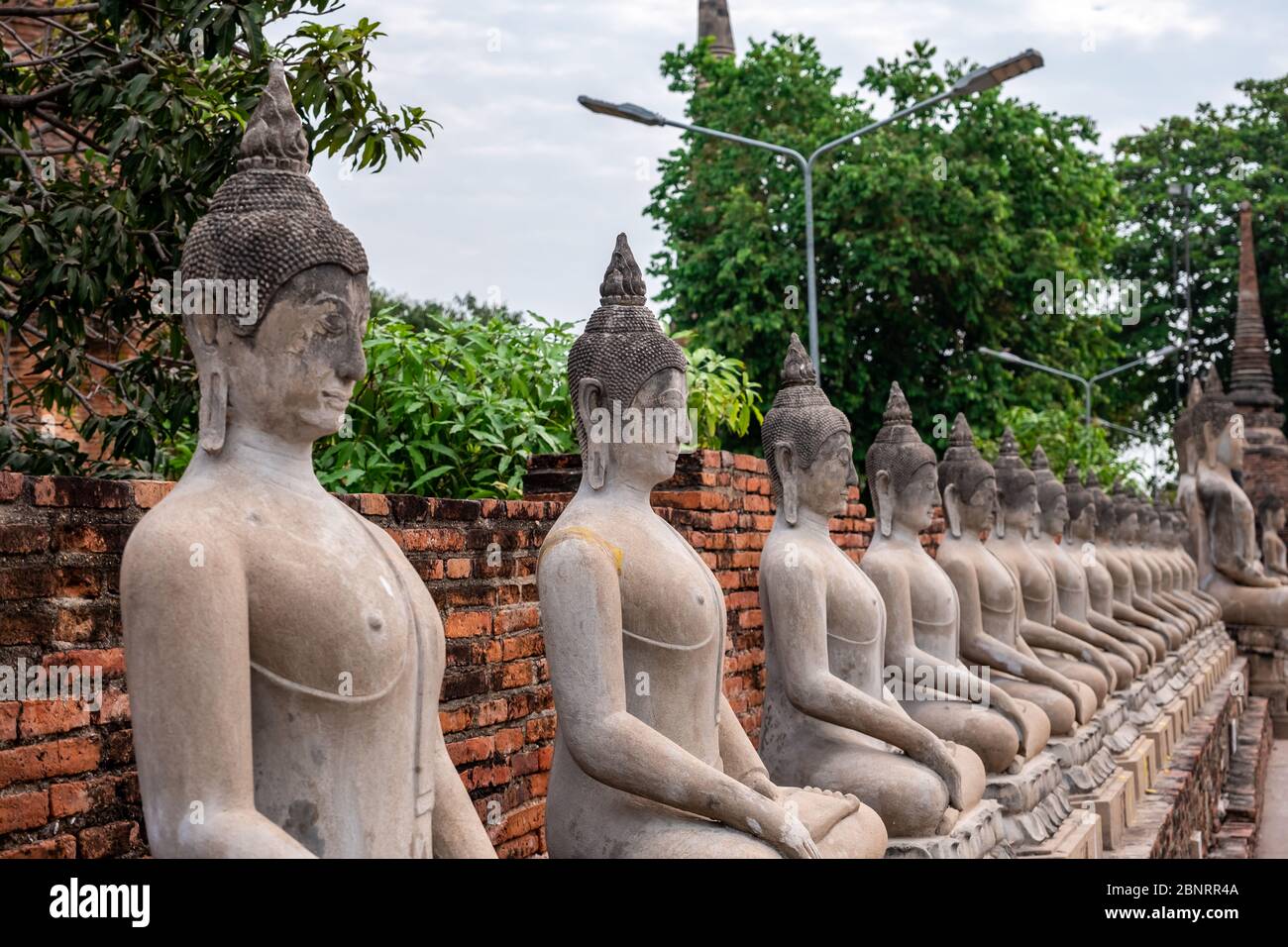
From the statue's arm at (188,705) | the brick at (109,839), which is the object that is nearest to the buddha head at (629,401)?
the brick at (109,839)

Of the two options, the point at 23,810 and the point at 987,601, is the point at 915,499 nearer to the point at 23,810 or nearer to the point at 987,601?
the point at 987,601

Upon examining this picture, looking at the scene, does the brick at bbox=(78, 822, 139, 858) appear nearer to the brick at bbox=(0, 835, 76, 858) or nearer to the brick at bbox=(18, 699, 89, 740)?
the brick at bbox=(0, 835, 76, 858)

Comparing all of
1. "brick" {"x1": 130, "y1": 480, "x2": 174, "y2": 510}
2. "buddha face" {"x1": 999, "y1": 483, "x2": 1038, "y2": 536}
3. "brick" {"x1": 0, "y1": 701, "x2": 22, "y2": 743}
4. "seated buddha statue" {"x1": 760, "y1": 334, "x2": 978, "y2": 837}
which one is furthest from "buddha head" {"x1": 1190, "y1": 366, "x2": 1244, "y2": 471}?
"brick" {"x1": 0, "y1": 701, "x2": 22, "y2": 743}

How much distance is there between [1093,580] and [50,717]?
955 centimetres

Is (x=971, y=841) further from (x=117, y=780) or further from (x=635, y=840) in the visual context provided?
(x=117, y=780)

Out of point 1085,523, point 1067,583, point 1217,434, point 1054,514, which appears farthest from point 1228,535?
point 1067,583

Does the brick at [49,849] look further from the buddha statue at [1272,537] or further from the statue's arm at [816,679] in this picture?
the buddha statue at [1272,537]

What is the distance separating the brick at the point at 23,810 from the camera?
11.2 ft

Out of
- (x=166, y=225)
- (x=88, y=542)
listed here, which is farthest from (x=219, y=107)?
(x=88, y=542)

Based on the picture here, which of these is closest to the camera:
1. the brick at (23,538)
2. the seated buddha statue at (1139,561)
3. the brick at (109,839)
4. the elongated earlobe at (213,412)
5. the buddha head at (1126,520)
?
the elongated earlobe at (213,412)

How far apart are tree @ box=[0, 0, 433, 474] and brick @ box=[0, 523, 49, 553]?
2312mm

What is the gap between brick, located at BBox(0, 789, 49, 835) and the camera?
341cm

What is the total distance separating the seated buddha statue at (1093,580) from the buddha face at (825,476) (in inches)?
225

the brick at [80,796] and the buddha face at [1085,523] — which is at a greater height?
the buddha face at [1085,523]
